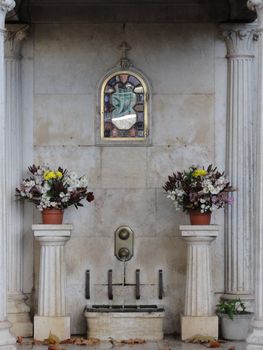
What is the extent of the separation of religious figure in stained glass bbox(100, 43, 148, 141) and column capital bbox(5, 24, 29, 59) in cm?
138

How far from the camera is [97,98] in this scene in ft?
63.2

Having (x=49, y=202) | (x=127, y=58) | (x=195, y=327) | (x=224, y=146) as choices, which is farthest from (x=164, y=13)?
(x=195, y=327)

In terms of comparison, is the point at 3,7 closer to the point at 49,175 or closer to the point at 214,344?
the point at 49,175

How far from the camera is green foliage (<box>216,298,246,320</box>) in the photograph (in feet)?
60.3

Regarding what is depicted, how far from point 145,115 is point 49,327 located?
3.49 metres

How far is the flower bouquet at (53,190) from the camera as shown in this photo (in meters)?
18.4

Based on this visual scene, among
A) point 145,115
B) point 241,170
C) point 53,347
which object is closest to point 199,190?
point 241,170

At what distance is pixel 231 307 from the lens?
18.4 m

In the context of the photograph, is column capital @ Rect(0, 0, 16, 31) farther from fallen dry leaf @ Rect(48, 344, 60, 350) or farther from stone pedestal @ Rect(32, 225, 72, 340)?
fallen dry leaf @ Rect(48, 344, 60, 350)

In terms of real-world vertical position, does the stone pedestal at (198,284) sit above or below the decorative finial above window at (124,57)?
below

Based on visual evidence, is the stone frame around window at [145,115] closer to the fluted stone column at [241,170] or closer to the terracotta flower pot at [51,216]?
the fluted stone column at [241,170]

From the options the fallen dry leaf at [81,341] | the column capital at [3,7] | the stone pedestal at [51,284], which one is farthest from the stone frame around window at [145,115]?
the column capital at [3,7]

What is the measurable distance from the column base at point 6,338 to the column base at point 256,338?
284cm

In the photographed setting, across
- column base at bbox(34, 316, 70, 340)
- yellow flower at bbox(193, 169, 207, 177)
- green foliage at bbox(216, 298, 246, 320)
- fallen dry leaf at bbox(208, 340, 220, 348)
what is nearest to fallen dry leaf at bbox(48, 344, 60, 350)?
column base at bbox(34, 316, 70, 340)
